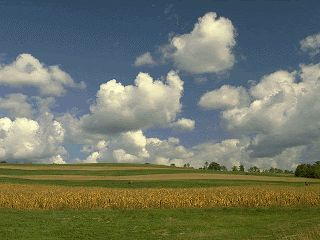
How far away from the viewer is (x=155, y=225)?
20109 mm

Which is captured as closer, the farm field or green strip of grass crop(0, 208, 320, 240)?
green strip of grass crop(0, 208, 320, 240)

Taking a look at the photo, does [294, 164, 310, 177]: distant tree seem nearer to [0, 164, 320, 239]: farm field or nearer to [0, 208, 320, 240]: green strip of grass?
[0, 164, 320, 239]: farm field

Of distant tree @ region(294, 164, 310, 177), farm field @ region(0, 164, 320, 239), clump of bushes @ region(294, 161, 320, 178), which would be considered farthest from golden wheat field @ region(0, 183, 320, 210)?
distant tree @ region(294, 164, 310, 177)

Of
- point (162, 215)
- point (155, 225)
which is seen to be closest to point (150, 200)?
point (162, 215)

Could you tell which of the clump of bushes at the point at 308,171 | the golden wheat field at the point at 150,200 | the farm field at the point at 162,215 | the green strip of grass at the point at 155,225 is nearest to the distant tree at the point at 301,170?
the clump of bushes at the point at 308,171

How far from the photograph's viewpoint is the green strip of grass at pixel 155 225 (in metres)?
17.0

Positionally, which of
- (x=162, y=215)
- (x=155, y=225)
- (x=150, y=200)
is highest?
(x=150, y=200)

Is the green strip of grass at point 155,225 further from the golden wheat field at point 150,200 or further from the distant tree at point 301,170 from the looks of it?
the distant tree at point 301,170

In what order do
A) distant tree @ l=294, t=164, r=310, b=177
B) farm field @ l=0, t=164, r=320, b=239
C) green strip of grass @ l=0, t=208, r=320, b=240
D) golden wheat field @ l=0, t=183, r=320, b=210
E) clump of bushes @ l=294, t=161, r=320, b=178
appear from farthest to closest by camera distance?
1. distant tree @ l=294, t=164, r=310, b=177
2. clump of bushes @ l=294, t=161, r=320, b=178
3. golden wheat field @ l=0, t=183, r=320, b=210
4. farm field @ l=0, t=164, r=320, b=239
5. green strip of grass @ l=0, t=208, r=320, b=240

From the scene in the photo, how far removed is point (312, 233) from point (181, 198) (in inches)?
610

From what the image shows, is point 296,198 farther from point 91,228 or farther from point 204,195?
point 91,228

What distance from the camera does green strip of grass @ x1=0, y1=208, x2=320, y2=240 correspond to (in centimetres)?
1705

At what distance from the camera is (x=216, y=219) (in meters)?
22.0

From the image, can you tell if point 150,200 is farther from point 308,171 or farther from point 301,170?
point 301,170
